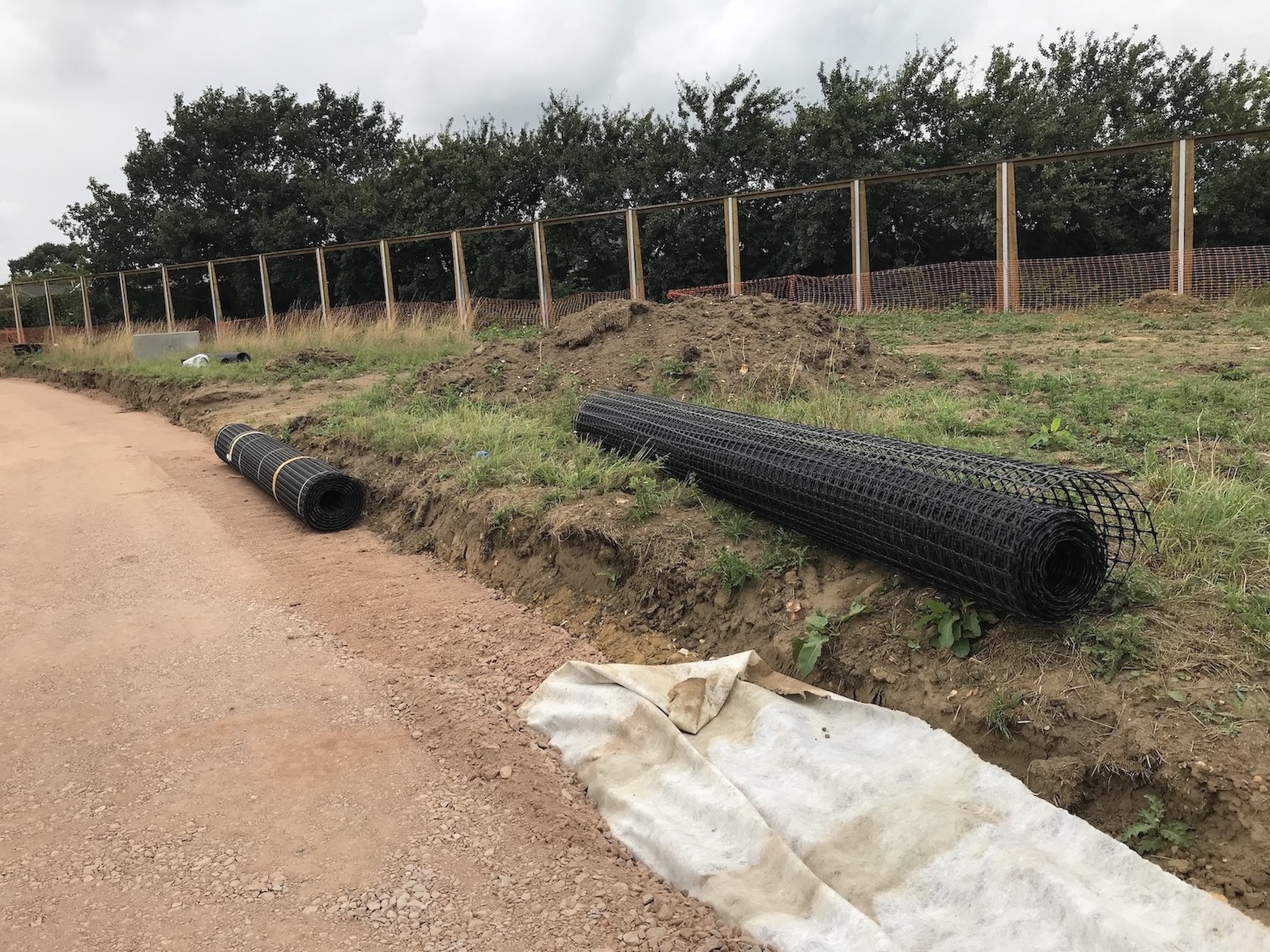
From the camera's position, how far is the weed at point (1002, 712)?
10.8 ft

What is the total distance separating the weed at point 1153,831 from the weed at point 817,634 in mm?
1393

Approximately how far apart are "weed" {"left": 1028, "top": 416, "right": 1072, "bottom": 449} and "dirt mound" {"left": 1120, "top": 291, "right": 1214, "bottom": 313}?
8317 mm

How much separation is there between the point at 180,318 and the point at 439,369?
89.6 ft

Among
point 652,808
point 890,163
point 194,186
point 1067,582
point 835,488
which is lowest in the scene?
point 652,808

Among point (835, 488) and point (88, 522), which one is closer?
point (835, 488)

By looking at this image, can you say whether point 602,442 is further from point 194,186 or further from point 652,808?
point 194,186

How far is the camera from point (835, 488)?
441cm

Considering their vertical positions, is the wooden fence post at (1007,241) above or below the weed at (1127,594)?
above

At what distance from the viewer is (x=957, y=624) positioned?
3.76 m

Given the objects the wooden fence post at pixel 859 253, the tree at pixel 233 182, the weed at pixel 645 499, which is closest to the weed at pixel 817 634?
the weed at pixel 645 499

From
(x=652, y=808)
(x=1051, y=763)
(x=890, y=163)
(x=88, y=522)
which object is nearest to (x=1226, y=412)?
(x=1051, y=763)

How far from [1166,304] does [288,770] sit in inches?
527

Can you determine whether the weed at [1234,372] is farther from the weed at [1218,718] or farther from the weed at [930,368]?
the weed at [1218,718]

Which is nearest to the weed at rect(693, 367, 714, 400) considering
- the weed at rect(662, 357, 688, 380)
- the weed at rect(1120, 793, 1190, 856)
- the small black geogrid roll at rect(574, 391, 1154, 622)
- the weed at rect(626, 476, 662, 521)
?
the weed at rect(662, 357, 688, 380)
